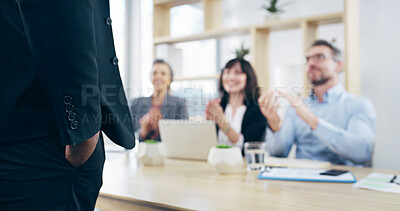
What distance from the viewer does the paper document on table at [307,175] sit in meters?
1.35

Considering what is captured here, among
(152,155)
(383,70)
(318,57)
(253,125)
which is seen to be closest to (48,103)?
(152,155)

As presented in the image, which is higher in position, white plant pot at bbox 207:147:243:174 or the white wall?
the white wall

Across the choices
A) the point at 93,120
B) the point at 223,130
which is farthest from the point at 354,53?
the point at 93,120

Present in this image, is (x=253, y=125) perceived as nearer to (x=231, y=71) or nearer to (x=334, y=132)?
(x=231, y=71)

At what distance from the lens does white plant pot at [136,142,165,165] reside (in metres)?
1.81

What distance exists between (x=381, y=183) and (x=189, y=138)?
3.30 ft

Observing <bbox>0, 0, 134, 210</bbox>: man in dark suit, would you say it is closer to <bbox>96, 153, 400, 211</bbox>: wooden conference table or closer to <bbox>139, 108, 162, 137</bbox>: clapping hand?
<bbox>96, 153, 400, 211</bbox>: wooden conference table

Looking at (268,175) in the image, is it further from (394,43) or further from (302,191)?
(394,43)

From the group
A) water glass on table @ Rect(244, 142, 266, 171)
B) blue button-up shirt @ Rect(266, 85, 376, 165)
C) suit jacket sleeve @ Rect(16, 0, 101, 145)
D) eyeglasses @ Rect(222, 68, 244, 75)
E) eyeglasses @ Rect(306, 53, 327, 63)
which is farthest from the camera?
eyeglasses @ Rect(222, 68, 244, 75)

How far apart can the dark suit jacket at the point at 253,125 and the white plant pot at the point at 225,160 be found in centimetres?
103

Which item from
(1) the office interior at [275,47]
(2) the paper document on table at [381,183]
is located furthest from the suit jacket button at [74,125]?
(1) the office interior at [275,47]

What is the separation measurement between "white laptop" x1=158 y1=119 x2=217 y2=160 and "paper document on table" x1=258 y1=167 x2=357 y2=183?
479mm

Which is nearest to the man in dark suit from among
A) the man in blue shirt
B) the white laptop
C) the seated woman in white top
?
the white laptop

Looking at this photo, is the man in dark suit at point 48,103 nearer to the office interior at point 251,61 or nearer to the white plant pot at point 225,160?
the office interior at point 251,61
